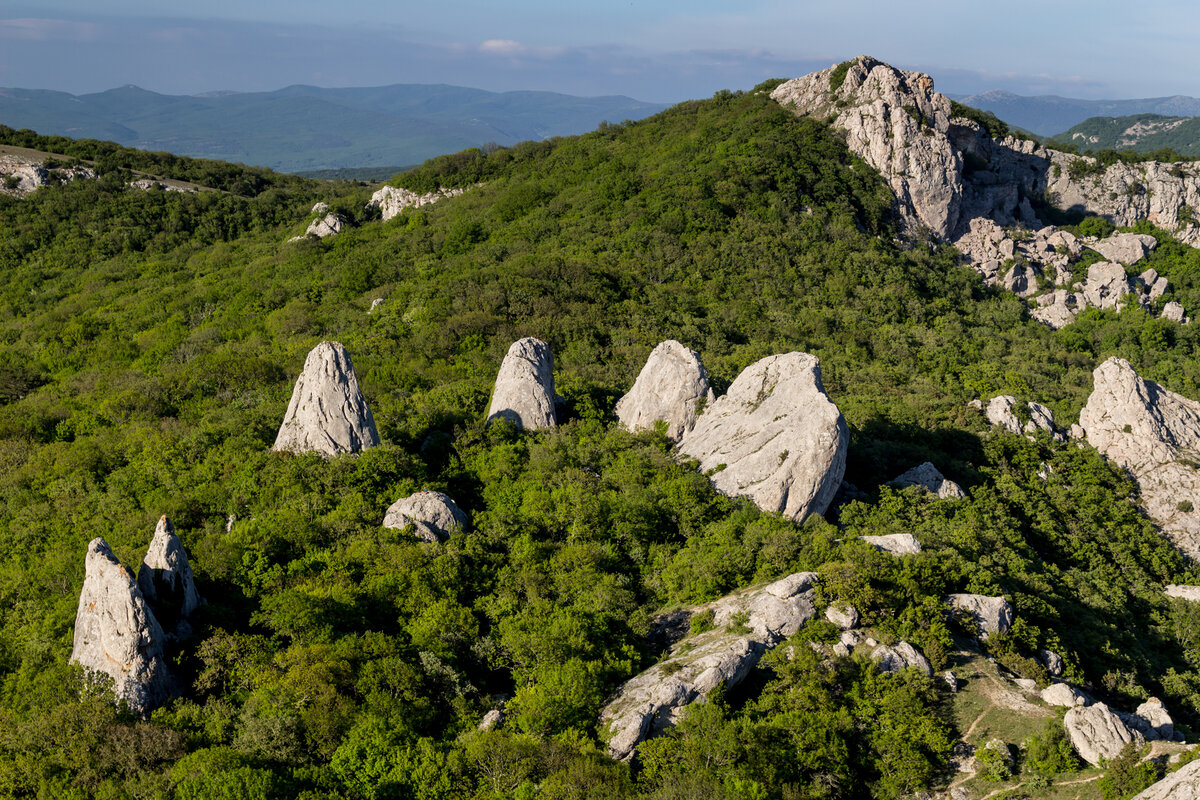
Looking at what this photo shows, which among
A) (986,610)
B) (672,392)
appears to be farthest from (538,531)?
(986,610)

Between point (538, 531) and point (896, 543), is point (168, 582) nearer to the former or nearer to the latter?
point (538, 531)

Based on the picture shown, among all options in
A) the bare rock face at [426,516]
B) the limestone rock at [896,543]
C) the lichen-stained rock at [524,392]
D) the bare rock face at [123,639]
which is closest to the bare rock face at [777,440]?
the limestone rock at [896,543]

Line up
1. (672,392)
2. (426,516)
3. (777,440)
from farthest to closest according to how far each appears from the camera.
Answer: (672,392)
(777,440)
(426,516)

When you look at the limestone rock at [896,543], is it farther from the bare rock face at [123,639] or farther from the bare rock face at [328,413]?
the bare rock face at [123,639]

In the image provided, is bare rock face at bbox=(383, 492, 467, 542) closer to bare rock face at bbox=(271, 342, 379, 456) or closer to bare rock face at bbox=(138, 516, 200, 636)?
bare rock face at bbox=(271, 342, 379, 456)

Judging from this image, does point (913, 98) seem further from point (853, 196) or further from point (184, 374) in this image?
point (184, 374)

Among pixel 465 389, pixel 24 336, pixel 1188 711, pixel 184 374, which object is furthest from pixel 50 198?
pixel 1188 711
